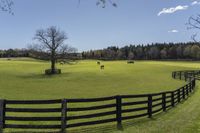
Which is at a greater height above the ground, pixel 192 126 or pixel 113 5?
pixel 113 5

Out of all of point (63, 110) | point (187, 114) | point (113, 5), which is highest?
point (113, 5)

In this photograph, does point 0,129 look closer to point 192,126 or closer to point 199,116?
point 192,126

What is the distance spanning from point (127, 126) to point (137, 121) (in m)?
1.62

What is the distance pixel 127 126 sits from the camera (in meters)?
15.1

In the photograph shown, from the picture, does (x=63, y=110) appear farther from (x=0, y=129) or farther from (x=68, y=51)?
(x=68, y=51)

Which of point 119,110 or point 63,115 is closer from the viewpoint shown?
point 63,115

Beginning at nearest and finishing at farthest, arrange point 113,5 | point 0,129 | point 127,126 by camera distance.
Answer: point 113,5, point 0,129, point 127,126

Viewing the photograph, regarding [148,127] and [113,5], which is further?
[148,127]

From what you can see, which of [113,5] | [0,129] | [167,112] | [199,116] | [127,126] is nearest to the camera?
[113,5]

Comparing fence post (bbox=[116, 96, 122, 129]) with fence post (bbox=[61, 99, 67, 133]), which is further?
fence post (bbox=[116, 96, 122, 129])

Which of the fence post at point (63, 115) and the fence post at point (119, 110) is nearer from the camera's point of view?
the fence post at point (63, 115)

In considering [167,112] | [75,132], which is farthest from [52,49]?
[75,132]

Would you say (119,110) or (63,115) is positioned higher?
(63,115)

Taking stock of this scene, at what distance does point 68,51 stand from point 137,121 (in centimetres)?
7582
